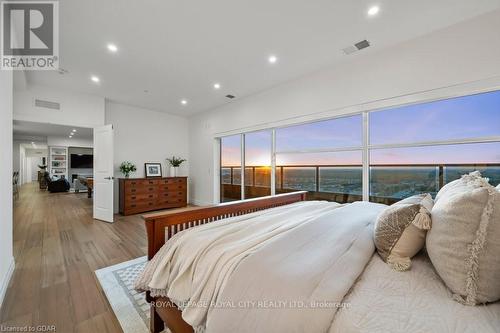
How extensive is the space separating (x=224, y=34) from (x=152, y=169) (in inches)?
165

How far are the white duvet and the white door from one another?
148 inches

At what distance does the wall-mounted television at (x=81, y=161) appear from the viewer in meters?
10.4

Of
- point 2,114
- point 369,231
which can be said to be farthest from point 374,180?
point 2,114

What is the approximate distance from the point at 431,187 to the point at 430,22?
2.02m

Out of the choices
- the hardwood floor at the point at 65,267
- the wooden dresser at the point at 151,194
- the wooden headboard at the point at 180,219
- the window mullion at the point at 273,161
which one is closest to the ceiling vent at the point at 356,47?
the window mullion at the point at 273,161

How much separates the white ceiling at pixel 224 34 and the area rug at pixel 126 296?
278 centimetres

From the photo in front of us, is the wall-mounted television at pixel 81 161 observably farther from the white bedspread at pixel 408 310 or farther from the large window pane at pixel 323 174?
the white bedspread at pixel 408 310

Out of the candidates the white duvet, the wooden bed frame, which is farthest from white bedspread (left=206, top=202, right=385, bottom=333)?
the wooden bed frame

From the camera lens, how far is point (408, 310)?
73 centimetres

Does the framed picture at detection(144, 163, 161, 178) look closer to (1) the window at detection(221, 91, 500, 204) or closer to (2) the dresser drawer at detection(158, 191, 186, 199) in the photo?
(2) the dresser drawer at detection(158, 191, 186, 199)

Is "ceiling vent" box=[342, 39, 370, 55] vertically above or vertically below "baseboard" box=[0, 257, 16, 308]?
above

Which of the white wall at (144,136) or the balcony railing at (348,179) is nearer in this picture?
the balcony railing at (348,179)

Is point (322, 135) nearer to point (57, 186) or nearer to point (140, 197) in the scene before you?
point (140, 197)

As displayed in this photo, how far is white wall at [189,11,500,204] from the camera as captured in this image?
2229 millimetres
